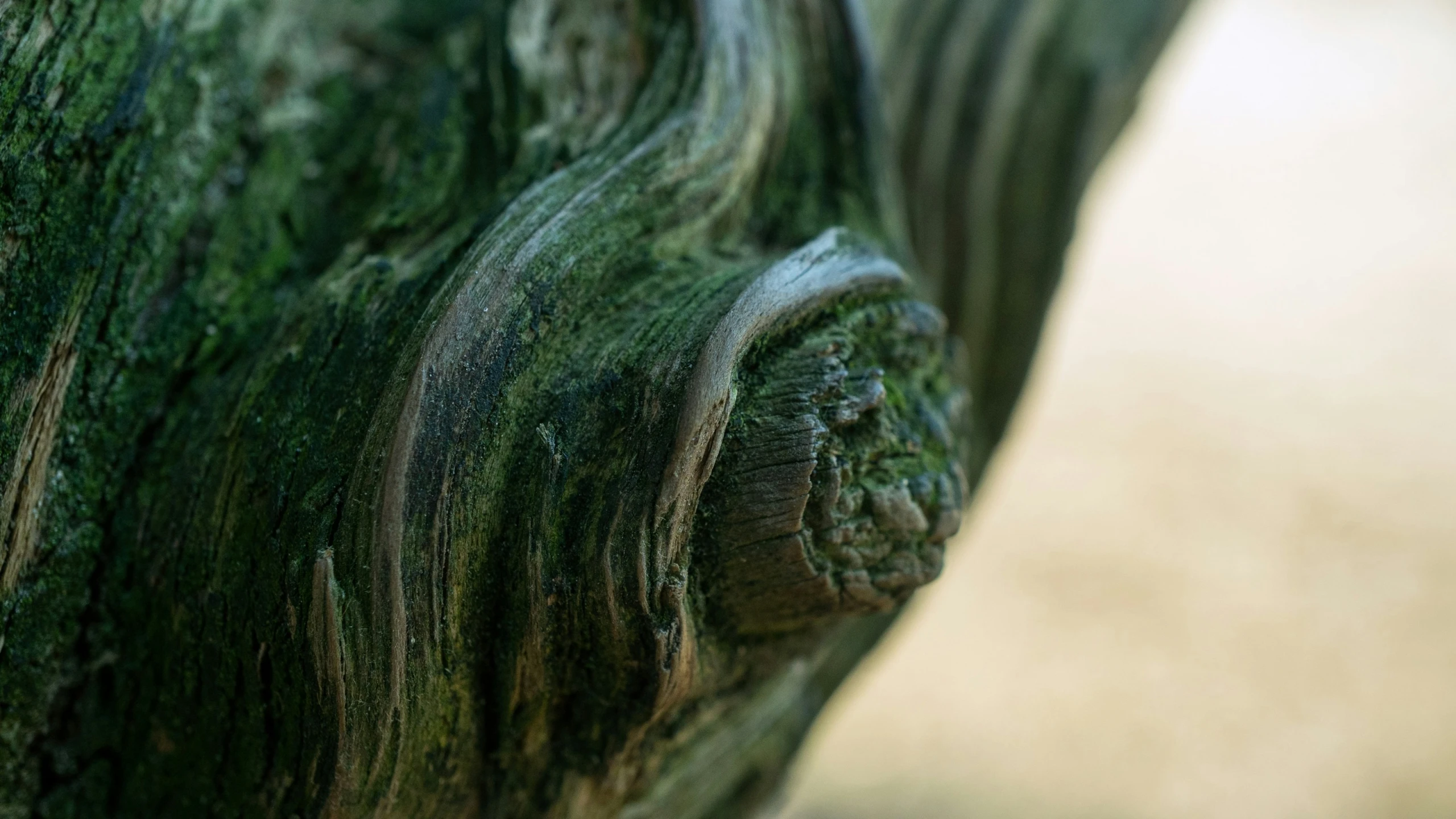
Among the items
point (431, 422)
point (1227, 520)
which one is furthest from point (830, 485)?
point (1227, 520)

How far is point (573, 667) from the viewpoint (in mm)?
452

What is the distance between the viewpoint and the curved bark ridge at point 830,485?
438 mm

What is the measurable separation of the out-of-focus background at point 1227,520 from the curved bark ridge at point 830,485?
77 centimetres

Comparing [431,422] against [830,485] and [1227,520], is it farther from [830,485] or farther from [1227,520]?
[1227,520]

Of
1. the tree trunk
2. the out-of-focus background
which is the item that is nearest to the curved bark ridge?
the tree trunk

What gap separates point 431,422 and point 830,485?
0.50ft

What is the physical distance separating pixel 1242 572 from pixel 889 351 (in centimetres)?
127

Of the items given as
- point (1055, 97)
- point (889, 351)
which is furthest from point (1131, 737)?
point (889, 351)

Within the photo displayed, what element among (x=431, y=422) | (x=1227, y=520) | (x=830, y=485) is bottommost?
(x=1227, y=520)

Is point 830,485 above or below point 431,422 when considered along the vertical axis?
below

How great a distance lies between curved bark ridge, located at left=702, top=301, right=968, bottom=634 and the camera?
438 mm

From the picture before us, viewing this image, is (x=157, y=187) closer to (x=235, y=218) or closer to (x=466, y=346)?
(x=235, y=218)

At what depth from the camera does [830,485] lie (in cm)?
44

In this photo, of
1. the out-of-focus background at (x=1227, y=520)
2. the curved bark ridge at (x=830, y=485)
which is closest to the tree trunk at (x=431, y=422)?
the curved bark ridge at (x=830, y=485)
